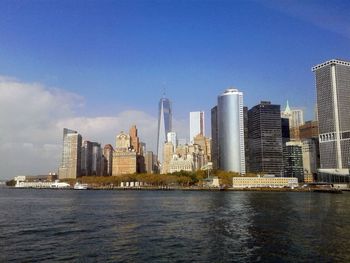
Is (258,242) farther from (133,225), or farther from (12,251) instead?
(12,251)

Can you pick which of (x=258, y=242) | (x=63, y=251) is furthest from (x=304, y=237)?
(x=63, y=251)

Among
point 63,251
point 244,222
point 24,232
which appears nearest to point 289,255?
point 63,251

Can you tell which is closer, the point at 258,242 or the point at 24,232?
the point at 258,242

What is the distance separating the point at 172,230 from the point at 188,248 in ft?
37.1

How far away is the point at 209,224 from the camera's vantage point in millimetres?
54031

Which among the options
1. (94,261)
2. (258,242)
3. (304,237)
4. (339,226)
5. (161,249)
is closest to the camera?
(94,261)

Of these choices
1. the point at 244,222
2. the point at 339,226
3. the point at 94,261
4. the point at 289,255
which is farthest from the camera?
the point at 244,222

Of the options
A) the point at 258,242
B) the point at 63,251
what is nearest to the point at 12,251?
the point at 63,251

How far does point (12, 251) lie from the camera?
3547 centimetres

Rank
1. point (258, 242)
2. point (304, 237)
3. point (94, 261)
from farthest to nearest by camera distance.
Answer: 1. point (304, 237)
2. point (258, 242)
3. point (94, 261)

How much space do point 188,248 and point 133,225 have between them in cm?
1690

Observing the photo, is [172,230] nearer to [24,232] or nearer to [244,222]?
[244,222]

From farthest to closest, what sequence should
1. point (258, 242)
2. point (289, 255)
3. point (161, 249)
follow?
point (258, 242) < point (161, 249) < point (289, 255)

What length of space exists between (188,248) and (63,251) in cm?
1076
